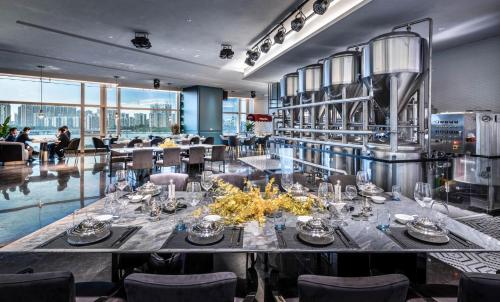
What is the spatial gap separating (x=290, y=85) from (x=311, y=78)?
911mm

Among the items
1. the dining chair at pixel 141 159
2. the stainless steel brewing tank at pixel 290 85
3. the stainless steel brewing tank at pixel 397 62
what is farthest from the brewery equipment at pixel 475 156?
the dining chair at pixel 141 159

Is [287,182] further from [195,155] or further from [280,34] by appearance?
[195,155]

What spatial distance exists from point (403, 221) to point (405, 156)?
1.69 meters

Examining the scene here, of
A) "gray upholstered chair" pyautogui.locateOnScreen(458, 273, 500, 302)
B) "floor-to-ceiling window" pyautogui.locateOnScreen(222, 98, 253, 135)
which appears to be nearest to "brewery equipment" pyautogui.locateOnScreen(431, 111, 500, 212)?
"gray upholstered chair" pyautogui.locateOnScreen(458, 273, 500, 302)

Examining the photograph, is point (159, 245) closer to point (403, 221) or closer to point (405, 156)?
point (403, 221)

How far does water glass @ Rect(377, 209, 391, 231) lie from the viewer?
172cm

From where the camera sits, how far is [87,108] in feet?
44.1

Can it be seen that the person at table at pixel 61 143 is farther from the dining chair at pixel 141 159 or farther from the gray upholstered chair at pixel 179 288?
the gray upholstered chair at pixel 179 288

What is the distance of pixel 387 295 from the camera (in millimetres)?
1013

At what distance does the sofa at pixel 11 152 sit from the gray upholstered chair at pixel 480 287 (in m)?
11.5

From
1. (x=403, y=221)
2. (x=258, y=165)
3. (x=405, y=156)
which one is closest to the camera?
(x=403, y=221)

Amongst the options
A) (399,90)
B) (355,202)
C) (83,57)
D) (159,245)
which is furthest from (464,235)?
(83,57)

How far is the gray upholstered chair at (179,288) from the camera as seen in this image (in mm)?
1002

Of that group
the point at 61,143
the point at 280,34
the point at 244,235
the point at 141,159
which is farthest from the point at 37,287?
the point at 61,143
